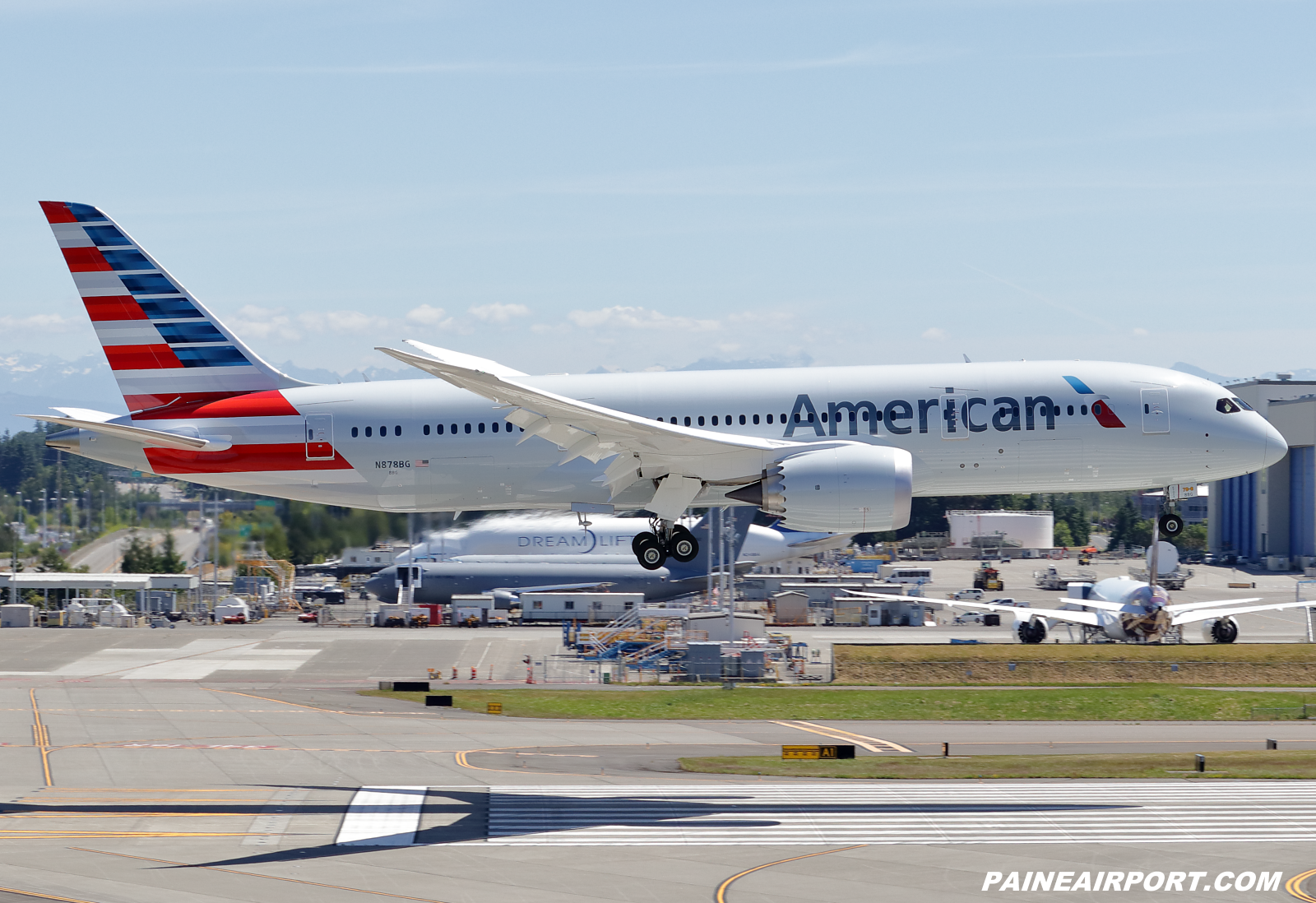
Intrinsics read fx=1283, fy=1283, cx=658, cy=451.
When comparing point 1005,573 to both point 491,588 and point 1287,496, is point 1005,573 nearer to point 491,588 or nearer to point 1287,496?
point 1287,496

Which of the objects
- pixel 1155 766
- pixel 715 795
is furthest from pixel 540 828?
pixel 1155 766

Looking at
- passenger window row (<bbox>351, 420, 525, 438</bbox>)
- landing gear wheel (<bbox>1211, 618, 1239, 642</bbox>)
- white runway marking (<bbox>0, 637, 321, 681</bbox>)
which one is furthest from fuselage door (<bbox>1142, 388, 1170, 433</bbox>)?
white runway marking (<bbox>0, 637, 321, 681</bbox>)

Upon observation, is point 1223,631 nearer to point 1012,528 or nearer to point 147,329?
point 147,329

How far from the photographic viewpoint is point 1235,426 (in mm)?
34594

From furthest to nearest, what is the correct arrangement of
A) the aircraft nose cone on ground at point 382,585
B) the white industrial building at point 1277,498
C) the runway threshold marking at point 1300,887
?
the white industrial building at point 1277,498 < the aircraft nose cone on ground at point 382,585 < the runway threshold marking at point 1300,887

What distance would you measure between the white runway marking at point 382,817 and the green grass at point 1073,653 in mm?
31980

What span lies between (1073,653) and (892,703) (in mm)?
14200

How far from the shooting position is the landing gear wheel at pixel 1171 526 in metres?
35.6

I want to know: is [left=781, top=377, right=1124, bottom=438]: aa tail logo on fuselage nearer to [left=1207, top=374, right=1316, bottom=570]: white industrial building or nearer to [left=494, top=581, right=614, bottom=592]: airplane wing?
[left=494, top=581, right=614, bottom=592]: airplane wing

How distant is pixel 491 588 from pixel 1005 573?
67.6m

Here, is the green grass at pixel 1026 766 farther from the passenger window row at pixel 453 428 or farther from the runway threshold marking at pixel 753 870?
the passenger window row at pixel 453 428

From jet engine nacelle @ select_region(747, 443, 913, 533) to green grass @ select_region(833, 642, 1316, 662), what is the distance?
27.6 m

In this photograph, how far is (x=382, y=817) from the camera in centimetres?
2722

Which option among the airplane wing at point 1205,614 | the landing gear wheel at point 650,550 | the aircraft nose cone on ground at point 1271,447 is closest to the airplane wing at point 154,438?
the landing gear wheel at point 650,550
